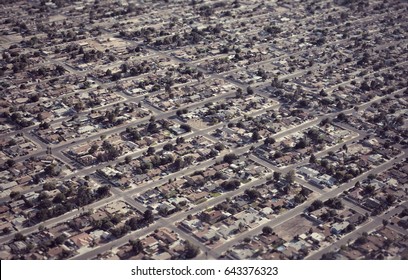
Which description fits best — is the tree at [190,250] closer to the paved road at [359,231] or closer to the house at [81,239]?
the house at [81,239]

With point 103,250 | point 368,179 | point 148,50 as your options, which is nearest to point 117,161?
point 103,250

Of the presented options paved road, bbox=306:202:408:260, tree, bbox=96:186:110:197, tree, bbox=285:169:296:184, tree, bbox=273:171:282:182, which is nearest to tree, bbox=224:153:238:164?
tree, bbox=273:171:282:182

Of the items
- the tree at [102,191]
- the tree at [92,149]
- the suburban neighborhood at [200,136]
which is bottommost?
the suburban neighborhood at [200,136]

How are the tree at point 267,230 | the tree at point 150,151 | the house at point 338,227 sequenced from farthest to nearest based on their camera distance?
1. the tree at point 150,151
2. the house at point 338,227
3. the tree at point 267,230

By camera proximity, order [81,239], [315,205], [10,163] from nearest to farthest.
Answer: [81,239]
[315,205]
[10,163]

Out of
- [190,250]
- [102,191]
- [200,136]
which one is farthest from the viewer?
[200,136]

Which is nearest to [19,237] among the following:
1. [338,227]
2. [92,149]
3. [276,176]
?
[92,149]

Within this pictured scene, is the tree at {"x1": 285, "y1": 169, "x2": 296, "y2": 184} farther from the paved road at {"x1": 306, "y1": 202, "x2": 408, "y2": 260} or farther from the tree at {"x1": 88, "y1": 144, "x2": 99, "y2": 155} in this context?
the tree at {"x1": 88, "y1": 144, "x2": 99, "y2": 155}

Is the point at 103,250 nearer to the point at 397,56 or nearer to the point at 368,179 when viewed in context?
the point at 368,179

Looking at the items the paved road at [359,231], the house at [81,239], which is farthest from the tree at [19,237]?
the paved road at [359,231]

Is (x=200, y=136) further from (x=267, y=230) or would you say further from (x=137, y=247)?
(x=137, y=247)

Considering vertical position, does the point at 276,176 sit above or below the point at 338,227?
above
